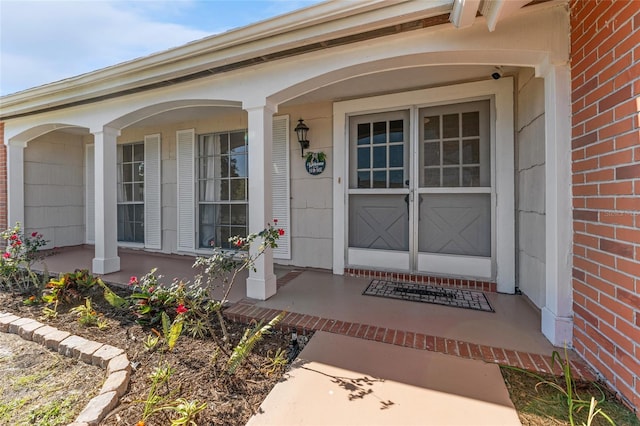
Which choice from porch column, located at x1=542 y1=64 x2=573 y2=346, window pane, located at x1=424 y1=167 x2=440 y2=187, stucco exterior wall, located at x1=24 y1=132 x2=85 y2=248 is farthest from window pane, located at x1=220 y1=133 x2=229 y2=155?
porch column, located at x1=542 y1=64 x2=573 y2=346

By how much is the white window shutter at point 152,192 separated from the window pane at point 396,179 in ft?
14.1

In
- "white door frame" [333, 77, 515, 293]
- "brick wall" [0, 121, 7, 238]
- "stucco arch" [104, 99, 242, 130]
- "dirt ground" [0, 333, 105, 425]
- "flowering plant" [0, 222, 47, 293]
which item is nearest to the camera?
"dirt ground" [0, 333, 105, 425]

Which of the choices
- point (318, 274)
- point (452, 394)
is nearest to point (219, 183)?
point (318, 274)

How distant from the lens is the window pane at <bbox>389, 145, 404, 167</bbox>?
12.4 feet

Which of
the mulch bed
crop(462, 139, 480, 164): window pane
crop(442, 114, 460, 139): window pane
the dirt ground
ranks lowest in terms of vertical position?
the dirt ground

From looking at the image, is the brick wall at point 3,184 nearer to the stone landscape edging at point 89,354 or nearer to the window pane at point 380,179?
A: the stone landscape edging at point 89,354

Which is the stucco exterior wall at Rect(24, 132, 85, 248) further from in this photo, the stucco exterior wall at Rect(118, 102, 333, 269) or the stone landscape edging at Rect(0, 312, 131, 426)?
the stucco exterior wall at Rect(118, 102, 333, 269)

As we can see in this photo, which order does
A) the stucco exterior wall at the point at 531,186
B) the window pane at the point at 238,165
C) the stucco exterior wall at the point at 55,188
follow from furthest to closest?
the stucco exterior wall at the point at 55,188, the window pane at the point at 238,165, the stucco exterior wall at the point at 531,186

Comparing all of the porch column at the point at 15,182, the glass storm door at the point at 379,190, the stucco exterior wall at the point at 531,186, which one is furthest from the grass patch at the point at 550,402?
the porch column at the point at 15,182

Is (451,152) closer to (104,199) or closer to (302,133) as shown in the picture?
(302,133)

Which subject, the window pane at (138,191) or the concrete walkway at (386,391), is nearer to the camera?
the concrete walkway at (386,391)

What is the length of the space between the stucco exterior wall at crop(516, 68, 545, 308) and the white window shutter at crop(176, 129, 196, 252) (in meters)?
4.91

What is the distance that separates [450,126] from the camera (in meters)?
3.56

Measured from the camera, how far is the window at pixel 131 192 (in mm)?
5641
